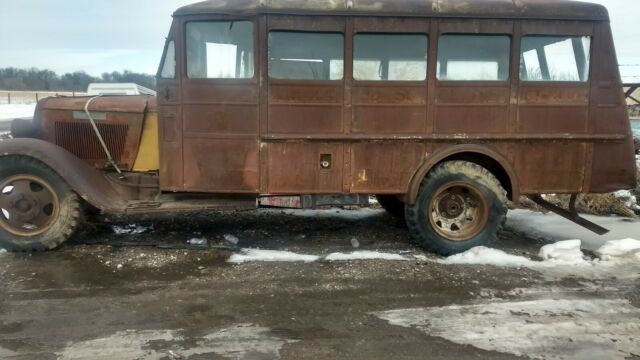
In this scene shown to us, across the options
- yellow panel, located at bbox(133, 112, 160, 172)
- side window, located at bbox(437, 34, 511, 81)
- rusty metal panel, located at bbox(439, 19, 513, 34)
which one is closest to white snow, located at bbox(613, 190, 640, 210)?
side window, located at bbox(437, 34, 511, 81)

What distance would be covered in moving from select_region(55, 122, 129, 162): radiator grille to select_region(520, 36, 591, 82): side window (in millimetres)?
4508

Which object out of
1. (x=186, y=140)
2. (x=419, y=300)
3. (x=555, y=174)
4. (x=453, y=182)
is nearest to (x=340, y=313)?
(x=419, y=300)

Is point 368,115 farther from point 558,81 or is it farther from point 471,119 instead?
point 558,81

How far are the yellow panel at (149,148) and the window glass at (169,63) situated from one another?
27.6 inches

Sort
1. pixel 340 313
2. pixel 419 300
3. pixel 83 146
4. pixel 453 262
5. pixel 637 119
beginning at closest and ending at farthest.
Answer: pixel 340 313 → pixel 419 300 → pixel 453 262 → pixel 83 146 → pixel 637 119

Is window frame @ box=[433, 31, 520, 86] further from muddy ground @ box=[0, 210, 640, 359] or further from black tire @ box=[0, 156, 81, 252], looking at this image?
black tire @ box=[0, 156, 81, 252]

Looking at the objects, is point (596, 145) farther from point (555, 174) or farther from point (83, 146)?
point (83, 146)

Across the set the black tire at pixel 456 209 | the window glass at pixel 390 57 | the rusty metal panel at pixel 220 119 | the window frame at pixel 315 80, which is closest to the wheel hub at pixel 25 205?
the rusty metal panel at pixel 220 119

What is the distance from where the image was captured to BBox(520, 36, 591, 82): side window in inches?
224

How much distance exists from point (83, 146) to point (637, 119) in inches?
667

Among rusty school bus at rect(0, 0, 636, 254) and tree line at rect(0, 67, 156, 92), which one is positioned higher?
tree line at rect(0, 67, 156, 92)

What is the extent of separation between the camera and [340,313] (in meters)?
4.20

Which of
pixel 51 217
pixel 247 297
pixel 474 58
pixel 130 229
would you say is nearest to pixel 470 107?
pixel 474 58

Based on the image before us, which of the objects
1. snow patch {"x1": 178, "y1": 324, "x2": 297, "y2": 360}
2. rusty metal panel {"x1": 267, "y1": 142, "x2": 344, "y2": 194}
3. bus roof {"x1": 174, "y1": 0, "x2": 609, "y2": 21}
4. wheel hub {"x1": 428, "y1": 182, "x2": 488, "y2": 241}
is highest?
bus roof {"x1": 174, "y1": 0, "x2": 609, "y2": 21}
